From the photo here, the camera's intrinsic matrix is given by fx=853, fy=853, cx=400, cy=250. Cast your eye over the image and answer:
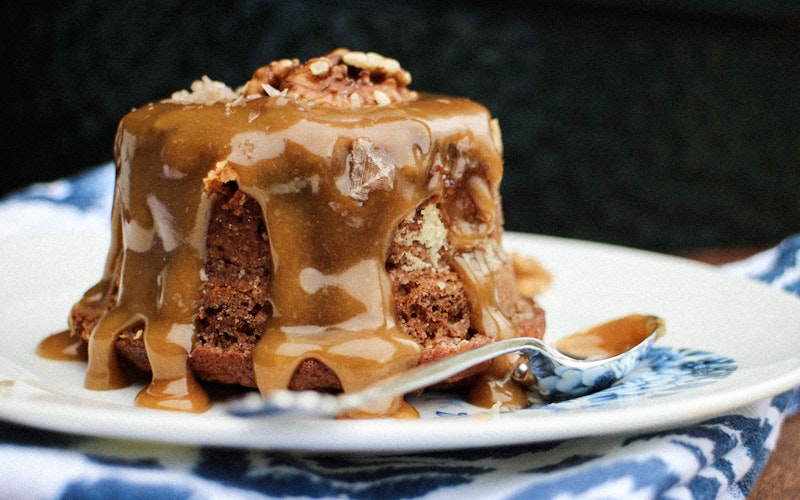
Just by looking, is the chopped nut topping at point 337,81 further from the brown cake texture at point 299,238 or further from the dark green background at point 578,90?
the dark green background at point 578,90

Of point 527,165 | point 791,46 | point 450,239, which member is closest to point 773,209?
point 791,46

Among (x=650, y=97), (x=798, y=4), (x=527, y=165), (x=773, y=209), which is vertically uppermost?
(x=798, y=4)

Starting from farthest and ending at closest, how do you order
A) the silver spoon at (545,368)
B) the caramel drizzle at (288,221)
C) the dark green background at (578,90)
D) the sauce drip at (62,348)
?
the dark green background at (578,90)
the sauce drip at (62,348)
the caramel drizzle at (288,221)
the silver spoon at (545,368)

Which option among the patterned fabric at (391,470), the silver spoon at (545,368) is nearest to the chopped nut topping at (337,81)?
the silver spoon at (545,368)

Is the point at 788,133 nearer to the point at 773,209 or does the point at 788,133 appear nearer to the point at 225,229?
the point at 773,209

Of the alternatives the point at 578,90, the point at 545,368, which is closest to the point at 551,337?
the point at 545,368

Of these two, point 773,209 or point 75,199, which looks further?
point 773,209
